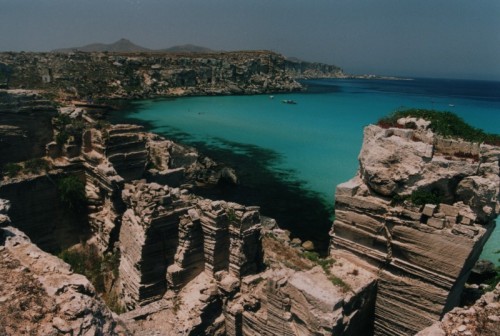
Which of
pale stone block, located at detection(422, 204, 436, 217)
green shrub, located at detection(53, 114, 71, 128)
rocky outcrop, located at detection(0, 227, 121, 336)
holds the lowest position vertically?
rocky outcrop, located at detection(0, 227, 121, 336)

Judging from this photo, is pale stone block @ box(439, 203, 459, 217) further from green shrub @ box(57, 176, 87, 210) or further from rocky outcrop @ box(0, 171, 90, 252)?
rocky outcrop @ box(0, 171, 90, 252)

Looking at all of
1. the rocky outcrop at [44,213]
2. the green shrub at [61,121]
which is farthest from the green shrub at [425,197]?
the green shrub at [61,121]

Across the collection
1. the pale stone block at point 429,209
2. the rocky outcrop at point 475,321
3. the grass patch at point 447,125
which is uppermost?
the grass patch at point 447,125

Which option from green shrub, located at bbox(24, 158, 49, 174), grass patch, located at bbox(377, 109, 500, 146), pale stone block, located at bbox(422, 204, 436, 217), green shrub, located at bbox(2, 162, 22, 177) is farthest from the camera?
green shrub, located at bbox(24, 158, 49, 174)

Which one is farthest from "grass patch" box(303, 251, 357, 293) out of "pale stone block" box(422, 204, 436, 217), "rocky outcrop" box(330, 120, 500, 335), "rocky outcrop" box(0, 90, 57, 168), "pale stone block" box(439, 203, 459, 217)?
"rocky outcrop" box(0, 90, 57, 168)

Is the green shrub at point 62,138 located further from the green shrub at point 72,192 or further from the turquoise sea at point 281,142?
the turquoise sea at point 281,142

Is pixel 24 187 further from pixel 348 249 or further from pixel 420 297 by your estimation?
pixel 420 297

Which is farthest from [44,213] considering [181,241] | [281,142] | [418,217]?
[281,142]

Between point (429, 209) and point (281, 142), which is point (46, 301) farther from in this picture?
point (281, 142)
